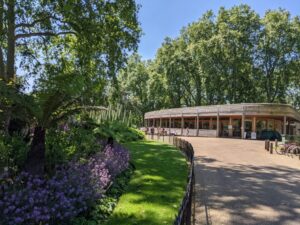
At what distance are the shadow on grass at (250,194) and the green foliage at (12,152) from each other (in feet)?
14.6

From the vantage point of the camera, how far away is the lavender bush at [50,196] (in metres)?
5.43

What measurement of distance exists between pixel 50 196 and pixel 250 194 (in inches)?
226

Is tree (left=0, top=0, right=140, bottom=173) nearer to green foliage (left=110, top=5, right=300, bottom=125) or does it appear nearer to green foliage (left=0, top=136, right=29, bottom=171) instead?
green foliage (left=0, top=136, right=29, bottom=171)

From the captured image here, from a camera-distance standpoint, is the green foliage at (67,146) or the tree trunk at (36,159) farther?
the green foliage at (67,146)

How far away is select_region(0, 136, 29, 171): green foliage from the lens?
7.58 metres

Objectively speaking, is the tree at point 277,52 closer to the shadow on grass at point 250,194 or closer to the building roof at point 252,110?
the building roof at point 252,110

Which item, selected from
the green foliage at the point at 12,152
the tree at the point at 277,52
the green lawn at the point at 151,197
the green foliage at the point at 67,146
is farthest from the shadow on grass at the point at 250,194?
the tree at the point at 277,52

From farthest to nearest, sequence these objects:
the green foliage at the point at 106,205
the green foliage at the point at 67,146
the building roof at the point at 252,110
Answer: the building roof at the point at 252,110 < the green foliage at the point at 67,146 < the green foliage at the point at 106,205

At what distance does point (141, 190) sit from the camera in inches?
343

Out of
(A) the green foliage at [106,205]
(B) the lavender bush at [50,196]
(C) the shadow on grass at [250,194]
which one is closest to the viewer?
(B) the lavender bush at [50,196]

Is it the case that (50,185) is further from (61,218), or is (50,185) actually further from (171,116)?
(171,116)

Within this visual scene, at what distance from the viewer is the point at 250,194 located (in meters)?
9.56

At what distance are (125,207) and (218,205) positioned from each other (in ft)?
7.77

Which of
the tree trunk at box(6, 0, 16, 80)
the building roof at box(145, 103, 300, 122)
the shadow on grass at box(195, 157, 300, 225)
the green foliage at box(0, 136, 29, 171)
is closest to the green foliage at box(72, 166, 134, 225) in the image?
the shadow on grass at box(195, 157, 300, 225)
